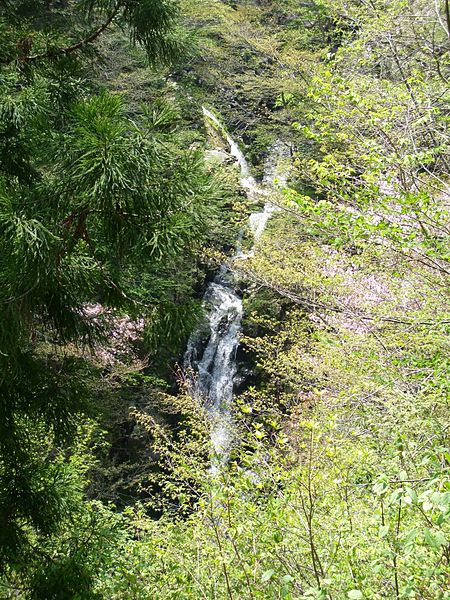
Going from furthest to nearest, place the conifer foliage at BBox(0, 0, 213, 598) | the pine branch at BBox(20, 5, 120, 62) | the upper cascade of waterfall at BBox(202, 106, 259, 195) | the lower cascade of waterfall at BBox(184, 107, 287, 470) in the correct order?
the upper cascade of waterfall at BBox(202, 106, 259, 195) < the lower cascade of waterfall at BBox(184, 107, 287, 470) < the pine branch at BBox(20, 5, 120, 62) < the conifer foliage at BBox(0, 0, 213, 598)

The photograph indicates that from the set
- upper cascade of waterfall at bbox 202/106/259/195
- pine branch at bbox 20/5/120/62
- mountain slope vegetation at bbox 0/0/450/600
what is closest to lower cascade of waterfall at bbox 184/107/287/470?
upper cascade of waterfall at bbox 202/106/259/195

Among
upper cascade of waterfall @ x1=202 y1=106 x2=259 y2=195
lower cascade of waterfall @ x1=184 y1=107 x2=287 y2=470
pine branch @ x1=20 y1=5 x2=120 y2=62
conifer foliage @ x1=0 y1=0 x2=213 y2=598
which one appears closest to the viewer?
conifer foliage @ x1=0 y1=0 x2=213 y2=598

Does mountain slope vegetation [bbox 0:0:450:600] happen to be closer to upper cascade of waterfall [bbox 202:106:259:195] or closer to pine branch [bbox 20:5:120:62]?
pine branch [bbox 20:5:120:62]

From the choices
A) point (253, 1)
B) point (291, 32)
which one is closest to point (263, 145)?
point (291, 32)

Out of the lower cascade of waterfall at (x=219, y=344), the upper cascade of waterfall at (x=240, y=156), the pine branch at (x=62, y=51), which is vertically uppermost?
the pine branch at (x=62, y=51)

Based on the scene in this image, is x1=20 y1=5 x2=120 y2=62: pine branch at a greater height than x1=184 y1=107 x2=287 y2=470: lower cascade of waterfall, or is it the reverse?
x1=20 y1=5 x2=120 y2=62: pine branch

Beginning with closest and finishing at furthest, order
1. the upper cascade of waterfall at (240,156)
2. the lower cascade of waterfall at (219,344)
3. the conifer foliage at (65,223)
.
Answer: the conifer foliage at (65,223) < the lower cascade of waterfall at (219,344) < the upper cascade of waterfall at (240,156)

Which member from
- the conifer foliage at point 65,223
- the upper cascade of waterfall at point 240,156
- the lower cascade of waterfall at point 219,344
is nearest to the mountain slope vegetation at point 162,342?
the conifer foliage at point 65,223

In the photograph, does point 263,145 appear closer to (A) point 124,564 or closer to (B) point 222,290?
(B) point 222,290

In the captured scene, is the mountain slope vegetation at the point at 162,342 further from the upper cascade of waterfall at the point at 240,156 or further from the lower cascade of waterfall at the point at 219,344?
the upper cascade of waterfall at the point at 240,156

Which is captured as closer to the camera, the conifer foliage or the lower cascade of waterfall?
the conifer foliage

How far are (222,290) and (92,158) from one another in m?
11.0

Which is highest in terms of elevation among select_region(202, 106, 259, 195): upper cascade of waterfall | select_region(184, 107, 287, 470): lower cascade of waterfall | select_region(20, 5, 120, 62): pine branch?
select_region(20, 5, 120, 62): pine branch

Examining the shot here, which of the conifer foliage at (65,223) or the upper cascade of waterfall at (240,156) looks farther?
the upper cascade of waterfall at (240,156)
